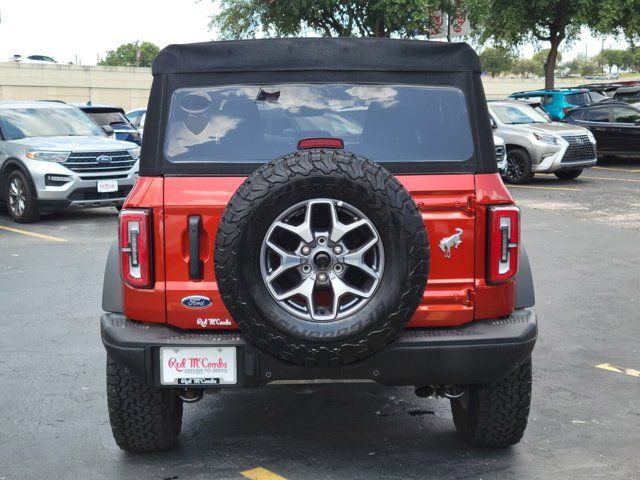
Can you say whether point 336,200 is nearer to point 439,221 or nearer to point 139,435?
point 439,221

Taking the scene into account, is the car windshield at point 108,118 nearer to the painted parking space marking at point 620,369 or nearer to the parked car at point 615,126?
the parked car at point 615,126

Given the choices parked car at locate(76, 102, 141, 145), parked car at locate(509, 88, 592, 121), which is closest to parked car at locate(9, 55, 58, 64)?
parked car at locate(509, 88, 592, 121)

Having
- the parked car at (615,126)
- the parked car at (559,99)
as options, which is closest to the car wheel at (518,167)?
the parked car at (615,126)

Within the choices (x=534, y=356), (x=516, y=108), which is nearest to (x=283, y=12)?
(x=516, y=108)

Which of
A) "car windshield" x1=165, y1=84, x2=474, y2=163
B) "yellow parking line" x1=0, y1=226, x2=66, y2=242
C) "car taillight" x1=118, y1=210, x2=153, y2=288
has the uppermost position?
"car windshield" x1=165, y1=84, x2=474, y2=163

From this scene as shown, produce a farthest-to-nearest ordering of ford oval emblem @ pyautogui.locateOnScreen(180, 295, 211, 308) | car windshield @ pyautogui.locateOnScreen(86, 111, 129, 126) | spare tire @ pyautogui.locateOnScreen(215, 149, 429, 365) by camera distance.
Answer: car windshield @ pyautogui.locateOnScreen(86, 111, 129, 126) < ford oval emblem @ pyautogui.locateOnScreen(180, 295, 211, 308) < spare tire @ pyautogui.locateOnScreen(215, 149, 429, 365)

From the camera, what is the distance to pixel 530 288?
464 centimetres

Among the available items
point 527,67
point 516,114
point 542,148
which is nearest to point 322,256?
point 542,148

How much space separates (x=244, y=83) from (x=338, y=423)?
186 cm

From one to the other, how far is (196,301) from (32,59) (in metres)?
60.0

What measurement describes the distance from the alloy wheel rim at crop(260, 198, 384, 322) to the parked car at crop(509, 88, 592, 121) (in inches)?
908

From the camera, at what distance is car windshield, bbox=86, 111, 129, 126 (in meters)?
19.4

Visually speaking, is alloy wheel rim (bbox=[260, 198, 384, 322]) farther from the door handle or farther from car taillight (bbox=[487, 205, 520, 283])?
car taillight (bbox=[487, 205, 520, 283])

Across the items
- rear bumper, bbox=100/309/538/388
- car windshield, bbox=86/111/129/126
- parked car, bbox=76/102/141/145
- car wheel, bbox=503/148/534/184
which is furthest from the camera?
car windshield, bbox=86/111/129/126
